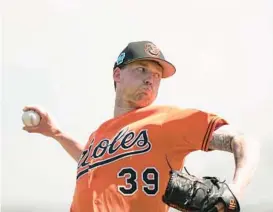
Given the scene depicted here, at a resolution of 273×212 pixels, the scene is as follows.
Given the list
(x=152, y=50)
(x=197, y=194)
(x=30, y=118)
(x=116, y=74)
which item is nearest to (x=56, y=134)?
(x=30, y=118)

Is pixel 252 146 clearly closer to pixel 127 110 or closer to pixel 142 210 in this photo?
pixel 142 210

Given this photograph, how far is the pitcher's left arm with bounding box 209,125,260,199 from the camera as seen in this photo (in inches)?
187

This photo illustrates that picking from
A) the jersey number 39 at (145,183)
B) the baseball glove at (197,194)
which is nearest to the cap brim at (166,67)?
the jersey number 39 at (145,183)

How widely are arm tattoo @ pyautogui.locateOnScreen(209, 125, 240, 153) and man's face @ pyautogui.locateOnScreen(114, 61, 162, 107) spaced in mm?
1183

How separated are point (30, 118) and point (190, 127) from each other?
265 centimetres

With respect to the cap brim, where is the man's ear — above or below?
below

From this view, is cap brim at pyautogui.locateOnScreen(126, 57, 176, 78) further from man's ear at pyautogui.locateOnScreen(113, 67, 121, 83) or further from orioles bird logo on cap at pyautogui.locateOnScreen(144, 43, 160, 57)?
man's ear at pyautogui.locateOnScreen(113, 67, 121, 83)

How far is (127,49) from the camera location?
681 centimetres

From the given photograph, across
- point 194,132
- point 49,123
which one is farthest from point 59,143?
point 194,132

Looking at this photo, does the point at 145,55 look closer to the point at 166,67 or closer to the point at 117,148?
the point at 166,67

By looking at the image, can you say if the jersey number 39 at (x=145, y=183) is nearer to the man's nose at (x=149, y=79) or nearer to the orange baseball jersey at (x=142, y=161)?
the orange baseball jersey at (x=142, y=161)

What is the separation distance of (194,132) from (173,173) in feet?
2.09

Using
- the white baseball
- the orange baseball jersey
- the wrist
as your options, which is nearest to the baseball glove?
the orange baseball jersey

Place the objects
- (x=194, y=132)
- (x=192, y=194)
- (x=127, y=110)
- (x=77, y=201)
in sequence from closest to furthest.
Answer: (x=192, y=194) < (x=194, y=132) < (x=77, y=201) < (x=127, y=110)
